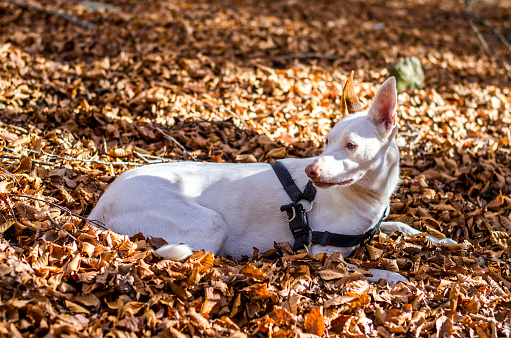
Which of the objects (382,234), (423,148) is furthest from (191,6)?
(382,234)

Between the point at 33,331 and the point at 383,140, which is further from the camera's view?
the point at 383,140

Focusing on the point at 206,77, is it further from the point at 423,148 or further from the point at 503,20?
the point at 503,20

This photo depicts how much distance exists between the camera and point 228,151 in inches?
199

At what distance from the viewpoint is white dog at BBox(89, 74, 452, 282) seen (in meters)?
3.18

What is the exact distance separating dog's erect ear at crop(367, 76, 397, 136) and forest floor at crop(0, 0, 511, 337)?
44.1 inches

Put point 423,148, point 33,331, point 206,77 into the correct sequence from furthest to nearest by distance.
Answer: point 206,77 < point 423,148 < point 33,331

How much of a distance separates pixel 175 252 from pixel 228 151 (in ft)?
7.15

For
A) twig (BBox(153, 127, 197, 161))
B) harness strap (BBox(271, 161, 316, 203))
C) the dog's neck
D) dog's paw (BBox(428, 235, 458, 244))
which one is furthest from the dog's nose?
twig (BBox(153, 127, 197, 161))

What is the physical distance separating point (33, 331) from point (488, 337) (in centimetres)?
291

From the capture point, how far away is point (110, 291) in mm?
2693

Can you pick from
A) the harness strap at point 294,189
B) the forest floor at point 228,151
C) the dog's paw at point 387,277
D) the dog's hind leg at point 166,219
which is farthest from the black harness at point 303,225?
the dog's hind leg at point 166,219

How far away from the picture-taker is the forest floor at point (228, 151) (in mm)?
2709

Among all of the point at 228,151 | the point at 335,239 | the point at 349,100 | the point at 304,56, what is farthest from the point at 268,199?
the point at 304,56

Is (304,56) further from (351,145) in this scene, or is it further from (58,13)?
(351,145)
